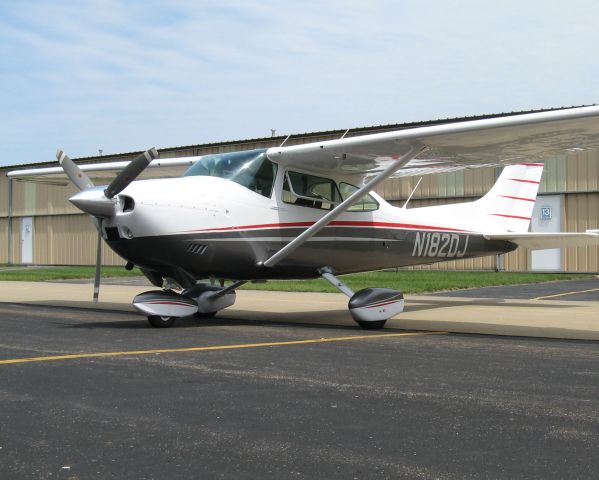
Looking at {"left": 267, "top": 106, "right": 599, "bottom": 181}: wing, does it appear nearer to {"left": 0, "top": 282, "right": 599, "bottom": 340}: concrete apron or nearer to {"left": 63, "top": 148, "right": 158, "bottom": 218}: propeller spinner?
{"left": 63, "top": 148, "right": 158, "bottom": 218}: propeller spinner

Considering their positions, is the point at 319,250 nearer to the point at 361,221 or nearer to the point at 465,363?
the point at 361,221

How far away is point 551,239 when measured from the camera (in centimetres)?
1416

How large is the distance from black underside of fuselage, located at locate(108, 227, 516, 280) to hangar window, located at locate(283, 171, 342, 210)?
1.50 feet

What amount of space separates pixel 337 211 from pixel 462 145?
2149 millimetres

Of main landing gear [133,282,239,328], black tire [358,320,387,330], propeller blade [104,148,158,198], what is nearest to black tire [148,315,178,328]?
main landing gear [133,282,239,328]

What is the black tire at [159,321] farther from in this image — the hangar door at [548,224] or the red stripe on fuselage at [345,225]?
the hangar door at [548,224]

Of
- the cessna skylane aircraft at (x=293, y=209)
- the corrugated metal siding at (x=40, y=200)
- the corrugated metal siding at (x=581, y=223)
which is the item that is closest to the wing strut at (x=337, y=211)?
the cessna skylane aircraft at (x=293, y=209)

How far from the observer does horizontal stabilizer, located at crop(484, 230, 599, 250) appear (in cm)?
1351

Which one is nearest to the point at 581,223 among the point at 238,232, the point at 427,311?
the point at 427,311

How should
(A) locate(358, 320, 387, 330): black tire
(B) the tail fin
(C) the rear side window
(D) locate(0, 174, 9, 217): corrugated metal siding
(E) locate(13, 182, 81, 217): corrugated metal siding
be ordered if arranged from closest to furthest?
(A) locate(358, 320, 387, 330): black tire → (C) the rear side window → (B) the tail fin → (E) locate(13, 182, 81, 217): corrugated metal siding → (D) locate(0, 174, 9, 217): corrugated metal siding

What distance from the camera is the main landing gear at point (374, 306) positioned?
430 inches

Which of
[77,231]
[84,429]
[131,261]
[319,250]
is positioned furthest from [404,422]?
[77,231]

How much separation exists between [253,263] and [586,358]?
17.4 feet

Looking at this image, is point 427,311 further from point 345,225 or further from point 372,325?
point 372,325
